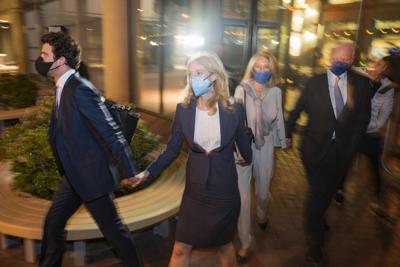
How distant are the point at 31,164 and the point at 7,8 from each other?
19331 millimetres

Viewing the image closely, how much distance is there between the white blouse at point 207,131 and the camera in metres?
2.77

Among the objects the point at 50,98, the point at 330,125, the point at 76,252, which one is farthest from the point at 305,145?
the point at 50,98

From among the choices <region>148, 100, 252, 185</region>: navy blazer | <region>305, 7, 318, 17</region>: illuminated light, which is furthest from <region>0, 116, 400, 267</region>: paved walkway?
<region>305, 7, 318, 17</region>: illuminated light

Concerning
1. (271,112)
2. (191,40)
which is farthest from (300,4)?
(271,112)

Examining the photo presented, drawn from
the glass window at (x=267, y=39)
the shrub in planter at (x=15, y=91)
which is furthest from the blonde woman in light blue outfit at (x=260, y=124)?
the shrub in planter at (x=15, y=91)

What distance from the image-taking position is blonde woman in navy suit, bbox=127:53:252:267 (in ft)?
9.02

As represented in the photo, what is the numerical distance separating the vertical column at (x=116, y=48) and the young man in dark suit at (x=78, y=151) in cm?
841

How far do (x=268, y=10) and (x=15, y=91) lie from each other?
19.2 feet

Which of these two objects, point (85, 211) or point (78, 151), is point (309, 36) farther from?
point (78, 151)

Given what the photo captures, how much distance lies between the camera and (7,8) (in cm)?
2019

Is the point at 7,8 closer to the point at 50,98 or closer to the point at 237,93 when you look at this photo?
the point at 50,98

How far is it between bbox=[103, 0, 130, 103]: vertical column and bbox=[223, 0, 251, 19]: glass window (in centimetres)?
343

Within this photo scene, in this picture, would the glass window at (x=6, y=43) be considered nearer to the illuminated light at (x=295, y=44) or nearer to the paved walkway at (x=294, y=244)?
the illuminated light at (x=295, y=44)

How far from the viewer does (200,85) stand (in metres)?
2.77
